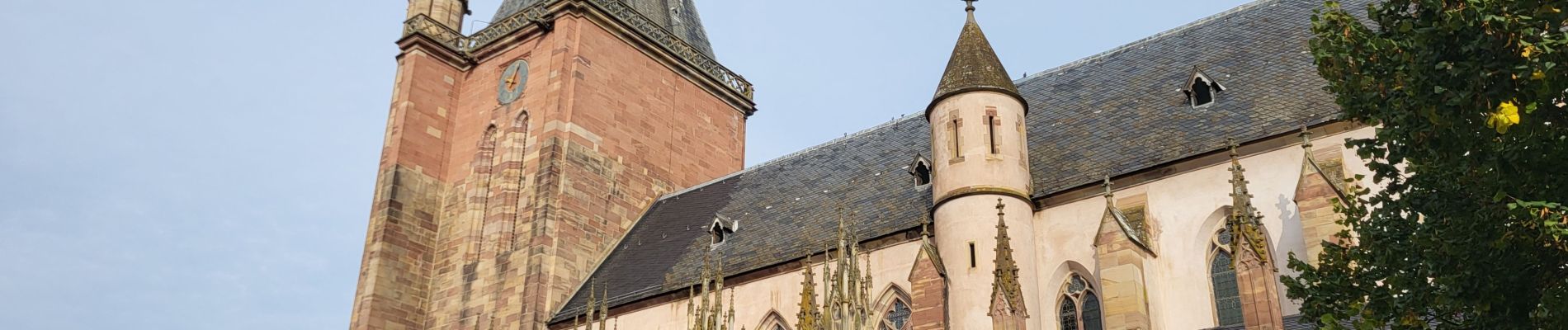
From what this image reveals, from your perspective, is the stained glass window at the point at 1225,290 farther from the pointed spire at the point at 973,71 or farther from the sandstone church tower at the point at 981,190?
the pointed spire at the point at 973,71

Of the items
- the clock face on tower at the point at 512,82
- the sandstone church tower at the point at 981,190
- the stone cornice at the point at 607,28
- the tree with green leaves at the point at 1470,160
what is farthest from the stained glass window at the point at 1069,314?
the clock face on tower at the point at 512,82

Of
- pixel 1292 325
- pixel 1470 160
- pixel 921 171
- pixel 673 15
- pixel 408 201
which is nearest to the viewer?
pixel 1470 160

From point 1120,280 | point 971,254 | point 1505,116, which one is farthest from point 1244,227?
point 1505,116

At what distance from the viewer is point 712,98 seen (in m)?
33.7

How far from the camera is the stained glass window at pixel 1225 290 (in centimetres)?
1694

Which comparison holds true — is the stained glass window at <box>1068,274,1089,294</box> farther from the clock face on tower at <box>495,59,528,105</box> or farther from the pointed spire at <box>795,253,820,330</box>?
the clock face on tower at <box>495,59,528,105</box>

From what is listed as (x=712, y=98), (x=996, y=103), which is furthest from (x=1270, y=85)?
A: (x=712, y=98)

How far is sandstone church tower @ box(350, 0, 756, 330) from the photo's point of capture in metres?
27.1

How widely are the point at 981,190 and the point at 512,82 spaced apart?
14972mm

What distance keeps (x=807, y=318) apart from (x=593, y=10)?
47.4 feet

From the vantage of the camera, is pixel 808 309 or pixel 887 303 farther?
pixel 887 303

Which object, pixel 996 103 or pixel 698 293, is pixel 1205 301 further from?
pixel 698 293

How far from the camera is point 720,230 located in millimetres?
25281

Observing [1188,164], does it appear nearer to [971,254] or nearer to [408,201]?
[971,254]
